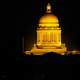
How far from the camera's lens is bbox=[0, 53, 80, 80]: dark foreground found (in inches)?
1049

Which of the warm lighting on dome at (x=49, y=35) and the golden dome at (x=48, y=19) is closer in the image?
the warm lighting on dome at (x=49, y=35)

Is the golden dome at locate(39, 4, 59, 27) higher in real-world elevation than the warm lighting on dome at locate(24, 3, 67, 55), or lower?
higher

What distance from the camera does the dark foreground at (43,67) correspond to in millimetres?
26641

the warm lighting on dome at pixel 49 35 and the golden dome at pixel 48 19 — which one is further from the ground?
the golden dome at pixel 48 19

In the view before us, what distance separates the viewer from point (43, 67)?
92.0 feet

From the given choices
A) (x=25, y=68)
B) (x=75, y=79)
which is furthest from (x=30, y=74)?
(x=75, y=79)

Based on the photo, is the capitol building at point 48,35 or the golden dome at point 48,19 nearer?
the capitol building at point 48,35

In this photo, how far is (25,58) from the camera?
96.9ft

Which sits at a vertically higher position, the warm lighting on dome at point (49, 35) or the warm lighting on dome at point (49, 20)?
the warm lighting on dome at point (49, 20)

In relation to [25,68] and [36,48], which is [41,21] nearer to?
[36,48]

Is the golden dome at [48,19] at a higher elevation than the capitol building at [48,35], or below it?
higher

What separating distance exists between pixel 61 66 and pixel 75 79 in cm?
243

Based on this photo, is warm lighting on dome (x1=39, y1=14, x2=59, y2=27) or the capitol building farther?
warm lighting on dome (x1=39, y1=14, x2=59, y2=27)

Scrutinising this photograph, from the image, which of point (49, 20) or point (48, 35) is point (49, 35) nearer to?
point (48, 35)
